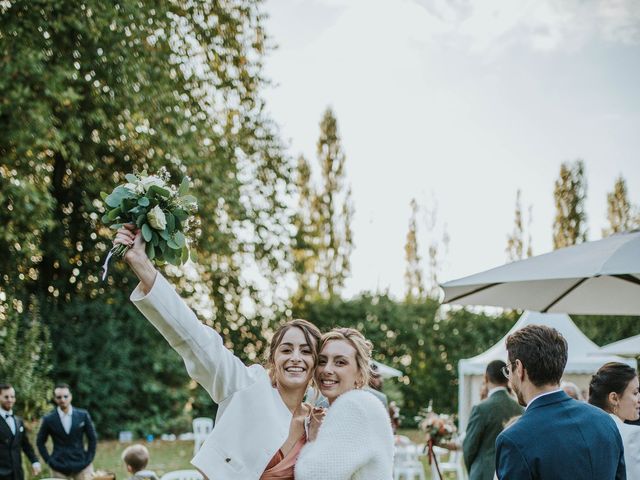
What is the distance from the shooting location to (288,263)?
17.4m

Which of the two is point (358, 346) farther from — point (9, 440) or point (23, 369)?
point (23, 369)

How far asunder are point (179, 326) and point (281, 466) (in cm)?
66

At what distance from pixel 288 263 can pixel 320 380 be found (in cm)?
1424

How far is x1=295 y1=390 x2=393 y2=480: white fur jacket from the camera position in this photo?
2715 millimetres

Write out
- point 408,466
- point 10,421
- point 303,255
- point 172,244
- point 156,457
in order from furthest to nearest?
1. point 303,255
2. point 156,457
3. point 408,466
4. point 10,421
5. point 172,244

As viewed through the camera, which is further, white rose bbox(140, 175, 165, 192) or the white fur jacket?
white rose bbox(140, 175, 165, 192)

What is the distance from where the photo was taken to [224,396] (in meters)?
3.00

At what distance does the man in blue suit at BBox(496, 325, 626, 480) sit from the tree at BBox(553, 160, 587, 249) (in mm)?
26344

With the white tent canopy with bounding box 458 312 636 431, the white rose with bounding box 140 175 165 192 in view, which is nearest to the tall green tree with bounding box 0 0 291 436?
the white tent canopy with bounding box 458 312 636 431

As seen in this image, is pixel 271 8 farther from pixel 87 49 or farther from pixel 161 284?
pixel 161 284

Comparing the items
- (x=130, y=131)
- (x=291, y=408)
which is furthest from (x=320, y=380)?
(x=130, y=131)

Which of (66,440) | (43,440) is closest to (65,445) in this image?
(66,440)

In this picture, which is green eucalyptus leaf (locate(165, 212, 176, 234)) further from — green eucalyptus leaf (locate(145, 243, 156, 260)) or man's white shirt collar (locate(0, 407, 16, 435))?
man's white shirt collar (locate(0, 407, 16, 435))

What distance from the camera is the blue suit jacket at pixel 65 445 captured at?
8859mm
